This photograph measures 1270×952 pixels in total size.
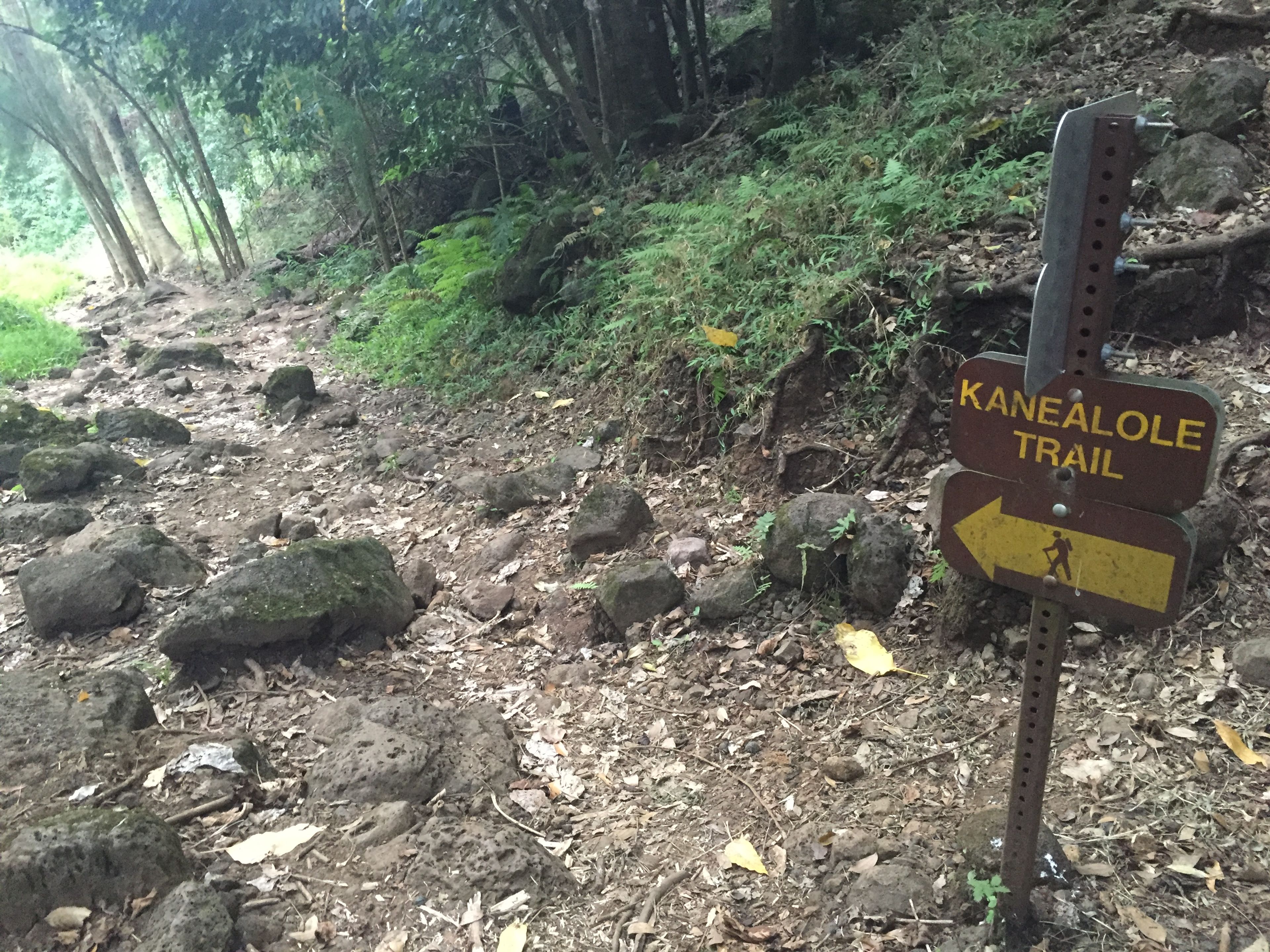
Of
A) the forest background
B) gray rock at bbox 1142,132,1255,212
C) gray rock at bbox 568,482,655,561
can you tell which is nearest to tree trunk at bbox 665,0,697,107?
the forest background

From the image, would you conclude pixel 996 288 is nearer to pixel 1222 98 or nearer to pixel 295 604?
pixel 1222 98

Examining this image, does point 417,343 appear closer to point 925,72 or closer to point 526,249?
point 526,249

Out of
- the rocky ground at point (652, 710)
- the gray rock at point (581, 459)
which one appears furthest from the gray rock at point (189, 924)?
the gray rock at point (581, 459)

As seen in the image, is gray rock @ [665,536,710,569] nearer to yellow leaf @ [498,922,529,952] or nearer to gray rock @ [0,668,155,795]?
yellow leaf @ [498,922,529,952]

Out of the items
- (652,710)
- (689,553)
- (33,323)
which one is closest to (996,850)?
(652,710)

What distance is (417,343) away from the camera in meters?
10.4

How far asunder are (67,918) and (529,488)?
13.2 ft

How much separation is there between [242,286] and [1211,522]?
2028cm


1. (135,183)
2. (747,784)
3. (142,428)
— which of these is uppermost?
(135,183)

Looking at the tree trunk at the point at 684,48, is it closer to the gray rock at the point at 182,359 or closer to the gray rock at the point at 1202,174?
the gray rock at the point at 1202,174

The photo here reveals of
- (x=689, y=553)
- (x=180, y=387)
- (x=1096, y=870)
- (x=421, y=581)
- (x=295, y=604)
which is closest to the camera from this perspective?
(x=1096, y=870)

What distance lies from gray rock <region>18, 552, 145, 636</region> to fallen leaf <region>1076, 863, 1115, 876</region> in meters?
5.42

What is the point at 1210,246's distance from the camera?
4.43 m

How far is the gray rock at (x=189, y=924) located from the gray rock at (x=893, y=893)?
2.10m
